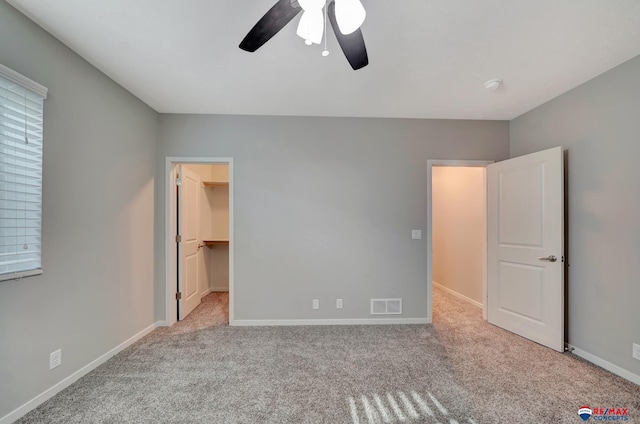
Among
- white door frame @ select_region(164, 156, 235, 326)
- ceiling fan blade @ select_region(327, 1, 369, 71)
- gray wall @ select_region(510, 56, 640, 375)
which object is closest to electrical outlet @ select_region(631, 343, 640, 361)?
gray wall @ select_region(510, 56, 640, 375)

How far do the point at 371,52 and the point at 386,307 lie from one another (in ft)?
8.82

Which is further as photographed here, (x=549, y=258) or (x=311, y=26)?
(x=549, y=258)

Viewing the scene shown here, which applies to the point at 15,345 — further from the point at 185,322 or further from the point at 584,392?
the point at 584,392

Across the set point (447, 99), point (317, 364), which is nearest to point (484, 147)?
point (447, 99)

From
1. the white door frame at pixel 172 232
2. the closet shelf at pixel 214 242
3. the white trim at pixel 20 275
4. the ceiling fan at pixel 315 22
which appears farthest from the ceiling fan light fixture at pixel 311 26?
the closet shelf at pixel 214 242

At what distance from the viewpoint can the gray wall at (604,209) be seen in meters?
2.08

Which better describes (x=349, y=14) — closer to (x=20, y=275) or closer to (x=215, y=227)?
(x=20, y=275)

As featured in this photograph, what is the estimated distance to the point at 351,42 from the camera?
142cm

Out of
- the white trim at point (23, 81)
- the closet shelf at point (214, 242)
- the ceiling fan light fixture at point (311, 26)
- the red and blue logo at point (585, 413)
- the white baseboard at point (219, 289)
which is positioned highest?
the ceiling fan light fixture at point (311, 26)

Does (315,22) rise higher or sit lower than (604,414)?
higher

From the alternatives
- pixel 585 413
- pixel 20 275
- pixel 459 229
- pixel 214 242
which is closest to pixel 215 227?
pixel 214 242

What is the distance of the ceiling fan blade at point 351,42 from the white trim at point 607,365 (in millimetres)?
3088

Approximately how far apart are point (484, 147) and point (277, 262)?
2935 mm

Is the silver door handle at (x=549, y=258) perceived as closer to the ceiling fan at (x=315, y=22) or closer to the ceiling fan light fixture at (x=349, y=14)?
the ceiling fan at (x=315, y=22)
